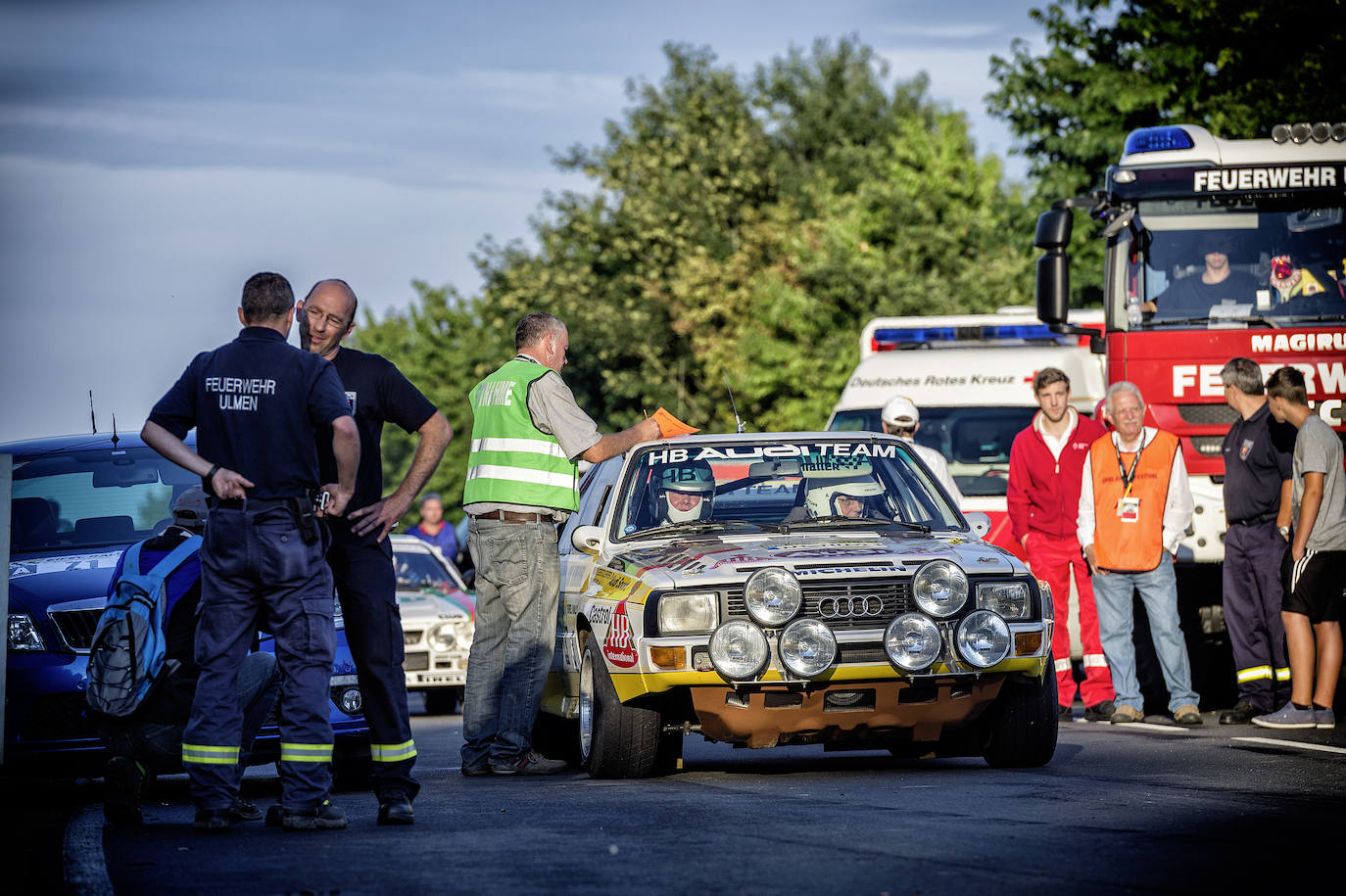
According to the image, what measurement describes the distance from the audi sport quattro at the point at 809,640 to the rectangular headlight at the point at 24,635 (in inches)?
102

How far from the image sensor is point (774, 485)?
9.62m

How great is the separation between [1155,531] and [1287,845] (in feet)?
19.5

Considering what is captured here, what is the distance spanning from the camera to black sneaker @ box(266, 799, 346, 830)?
22.5ft

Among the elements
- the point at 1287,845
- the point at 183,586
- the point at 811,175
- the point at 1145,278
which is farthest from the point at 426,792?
the point at 811,175

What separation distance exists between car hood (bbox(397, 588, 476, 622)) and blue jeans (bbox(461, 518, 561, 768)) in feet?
22.9

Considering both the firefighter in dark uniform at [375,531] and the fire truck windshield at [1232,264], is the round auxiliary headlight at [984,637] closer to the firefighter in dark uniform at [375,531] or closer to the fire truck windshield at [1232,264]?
the firefighter in dark uniform at [375,531]

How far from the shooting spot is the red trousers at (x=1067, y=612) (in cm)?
1221

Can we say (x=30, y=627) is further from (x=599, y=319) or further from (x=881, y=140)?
(x=881, y=140)

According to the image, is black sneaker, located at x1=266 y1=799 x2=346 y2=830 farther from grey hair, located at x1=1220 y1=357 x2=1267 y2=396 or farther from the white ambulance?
the white ambulance

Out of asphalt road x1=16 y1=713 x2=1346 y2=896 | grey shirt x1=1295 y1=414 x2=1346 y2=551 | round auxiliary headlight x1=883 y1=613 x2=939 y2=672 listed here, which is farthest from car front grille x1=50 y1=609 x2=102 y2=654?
grey shirt x1=1295 y1=414 x2=1346 y2=551

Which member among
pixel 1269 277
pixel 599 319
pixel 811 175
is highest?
pixel 811 175

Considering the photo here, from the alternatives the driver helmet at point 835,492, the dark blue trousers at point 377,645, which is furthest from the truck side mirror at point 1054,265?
the dark blue trousers at point 377,645

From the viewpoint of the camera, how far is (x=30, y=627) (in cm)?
905

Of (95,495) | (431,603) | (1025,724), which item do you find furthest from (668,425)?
(431,603)
